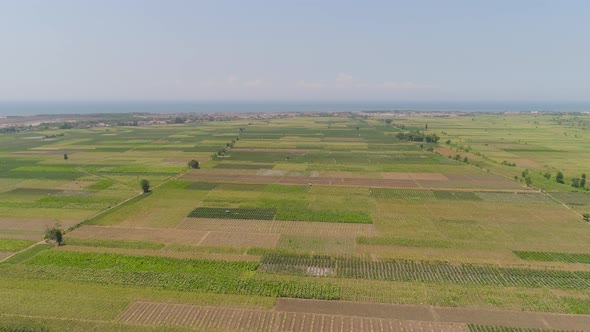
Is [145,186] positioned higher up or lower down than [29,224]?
higher up

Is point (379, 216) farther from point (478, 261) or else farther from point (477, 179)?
point (477, 179)

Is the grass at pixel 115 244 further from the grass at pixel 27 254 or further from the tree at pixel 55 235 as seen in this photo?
the grass at pixel 27 254

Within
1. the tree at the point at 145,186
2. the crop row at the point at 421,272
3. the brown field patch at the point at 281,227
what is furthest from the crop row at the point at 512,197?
the tree at the point at 145,186

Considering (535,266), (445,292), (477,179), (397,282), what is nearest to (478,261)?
(535,266)

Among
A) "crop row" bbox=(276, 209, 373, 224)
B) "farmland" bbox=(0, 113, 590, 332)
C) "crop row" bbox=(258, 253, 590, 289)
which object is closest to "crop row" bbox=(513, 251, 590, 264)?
"farmland" bbox=(0, 113, 590, 332)

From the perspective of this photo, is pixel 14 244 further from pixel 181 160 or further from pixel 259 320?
pixel 181 160

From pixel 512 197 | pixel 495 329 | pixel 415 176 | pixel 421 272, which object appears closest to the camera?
pixel 495 329

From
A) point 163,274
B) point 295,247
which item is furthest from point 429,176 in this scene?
point 163,274
